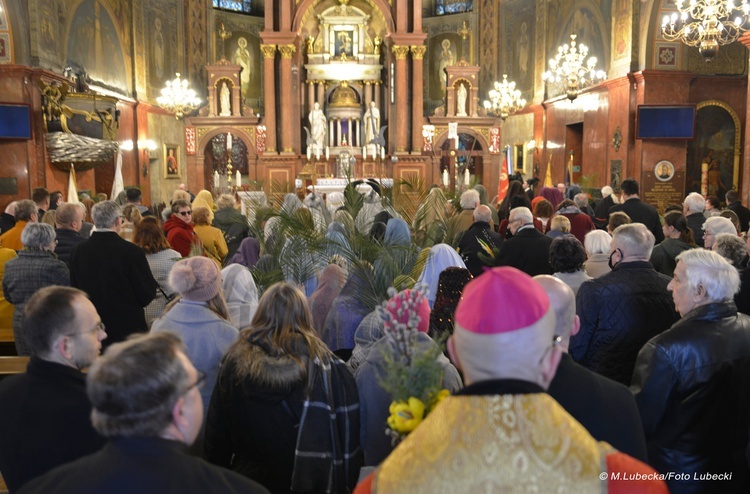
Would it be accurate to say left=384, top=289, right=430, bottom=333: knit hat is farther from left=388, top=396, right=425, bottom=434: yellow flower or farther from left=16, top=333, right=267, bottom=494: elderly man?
left=16, top=333, right=267, bottom=494: elderly man

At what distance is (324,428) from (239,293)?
2188 mm

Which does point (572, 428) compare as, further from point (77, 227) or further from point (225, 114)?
point (225, 114)

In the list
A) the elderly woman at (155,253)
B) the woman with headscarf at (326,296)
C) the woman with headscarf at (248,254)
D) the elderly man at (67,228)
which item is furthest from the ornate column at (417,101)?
the woman with headscarf at (326,296)

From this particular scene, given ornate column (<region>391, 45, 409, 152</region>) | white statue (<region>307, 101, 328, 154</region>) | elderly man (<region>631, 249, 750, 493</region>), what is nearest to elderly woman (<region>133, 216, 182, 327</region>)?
elderly man (<region>631, 249, 750, 493</region>)

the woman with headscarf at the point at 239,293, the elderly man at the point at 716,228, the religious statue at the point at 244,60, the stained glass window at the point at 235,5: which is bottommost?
the woman with headscarf at the point at 239,293

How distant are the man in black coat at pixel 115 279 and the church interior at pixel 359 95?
10357mm

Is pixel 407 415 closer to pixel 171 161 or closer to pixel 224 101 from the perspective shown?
pixel 171 161

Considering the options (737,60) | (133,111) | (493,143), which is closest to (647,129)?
(737,60)

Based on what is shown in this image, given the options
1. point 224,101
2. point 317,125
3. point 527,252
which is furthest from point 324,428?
point 224,101

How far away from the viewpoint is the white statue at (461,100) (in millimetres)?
27281

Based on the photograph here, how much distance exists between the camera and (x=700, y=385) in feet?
11.3

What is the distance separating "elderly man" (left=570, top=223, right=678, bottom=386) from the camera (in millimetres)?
4430

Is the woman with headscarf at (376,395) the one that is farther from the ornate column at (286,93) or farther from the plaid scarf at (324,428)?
the ornate column at (286,93)

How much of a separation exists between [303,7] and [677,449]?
25239 millimetres
